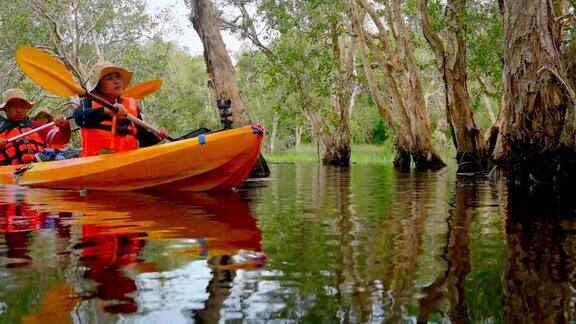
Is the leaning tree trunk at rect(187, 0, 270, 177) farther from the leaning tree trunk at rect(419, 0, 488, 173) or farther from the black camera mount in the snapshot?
the leaning tree trunk at rect(419, 0, 488, 173)

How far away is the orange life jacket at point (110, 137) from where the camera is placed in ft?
24.1

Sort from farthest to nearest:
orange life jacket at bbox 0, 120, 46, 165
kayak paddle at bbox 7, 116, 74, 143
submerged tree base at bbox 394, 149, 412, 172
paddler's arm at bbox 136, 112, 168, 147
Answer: submerged tree base at bbox 394, 149, 412, 172 → orange life jacket at bbox 0, 120, 46, 165 → kayak paddle at bbox 7, 116, 74, 143 → paddler's arm at bbox 136, 112, 168, 147

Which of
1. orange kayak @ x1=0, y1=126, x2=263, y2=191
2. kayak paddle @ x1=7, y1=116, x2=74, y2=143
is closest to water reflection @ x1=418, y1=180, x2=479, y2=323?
orange kayak @ x1=0, y1=126, x2=263, y2=191

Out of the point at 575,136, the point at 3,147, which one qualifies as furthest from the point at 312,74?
the point at 575,136

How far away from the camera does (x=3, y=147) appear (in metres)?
8.79

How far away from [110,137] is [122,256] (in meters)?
4.75

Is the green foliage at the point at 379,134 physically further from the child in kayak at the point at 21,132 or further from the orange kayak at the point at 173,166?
the orange kayak at the point at 173,166

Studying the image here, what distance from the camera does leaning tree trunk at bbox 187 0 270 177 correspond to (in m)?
10.8

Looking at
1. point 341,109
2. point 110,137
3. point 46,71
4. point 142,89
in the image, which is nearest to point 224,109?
point 110,137

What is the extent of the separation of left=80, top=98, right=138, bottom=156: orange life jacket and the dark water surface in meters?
2.14

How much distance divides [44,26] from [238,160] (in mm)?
19665

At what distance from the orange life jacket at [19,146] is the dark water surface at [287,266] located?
416 cm

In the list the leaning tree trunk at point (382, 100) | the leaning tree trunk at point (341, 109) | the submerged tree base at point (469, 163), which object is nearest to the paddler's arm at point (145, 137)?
the submerged tree base at point (469, 163)

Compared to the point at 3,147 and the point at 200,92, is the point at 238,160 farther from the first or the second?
the point at 200,92
